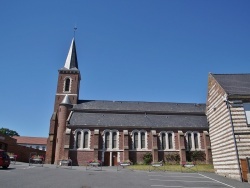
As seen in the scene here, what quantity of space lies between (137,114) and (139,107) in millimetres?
2287

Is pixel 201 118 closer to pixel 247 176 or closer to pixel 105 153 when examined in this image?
pixel 105 153

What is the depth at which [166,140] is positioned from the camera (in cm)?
3456

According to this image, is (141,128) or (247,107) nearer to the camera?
(247,107)

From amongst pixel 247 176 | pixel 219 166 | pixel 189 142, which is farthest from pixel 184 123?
pixel 247 176

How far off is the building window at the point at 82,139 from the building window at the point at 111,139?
2.66 meters

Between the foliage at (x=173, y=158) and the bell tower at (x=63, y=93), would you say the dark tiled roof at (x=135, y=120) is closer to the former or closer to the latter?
the bell tower at (x=63, y=93)

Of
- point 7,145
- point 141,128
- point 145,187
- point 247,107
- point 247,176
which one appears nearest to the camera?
point 145,187

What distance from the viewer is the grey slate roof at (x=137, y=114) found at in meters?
35.4

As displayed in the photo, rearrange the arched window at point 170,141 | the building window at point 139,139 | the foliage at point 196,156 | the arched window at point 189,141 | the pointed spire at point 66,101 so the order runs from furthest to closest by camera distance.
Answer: the pointed spire at point 66,101
the arched window at point 189,141
the arched window at point 170,141
the building window at point 139,139
the foliage at point 196,156

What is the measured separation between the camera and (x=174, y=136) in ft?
115

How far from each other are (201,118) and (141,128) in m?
12.1

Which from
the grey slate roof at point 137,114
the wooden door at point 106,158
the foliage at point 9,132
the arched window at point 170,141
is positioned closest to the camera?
the wooden door at point 106,158

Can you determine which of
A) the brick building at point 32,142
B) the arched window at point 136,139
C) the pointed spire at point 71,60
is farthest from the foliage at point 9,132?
the arched window at point 136,139

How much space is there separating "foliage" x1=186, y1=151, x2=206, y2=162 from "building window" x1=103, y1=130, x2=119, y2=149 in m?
11.5
